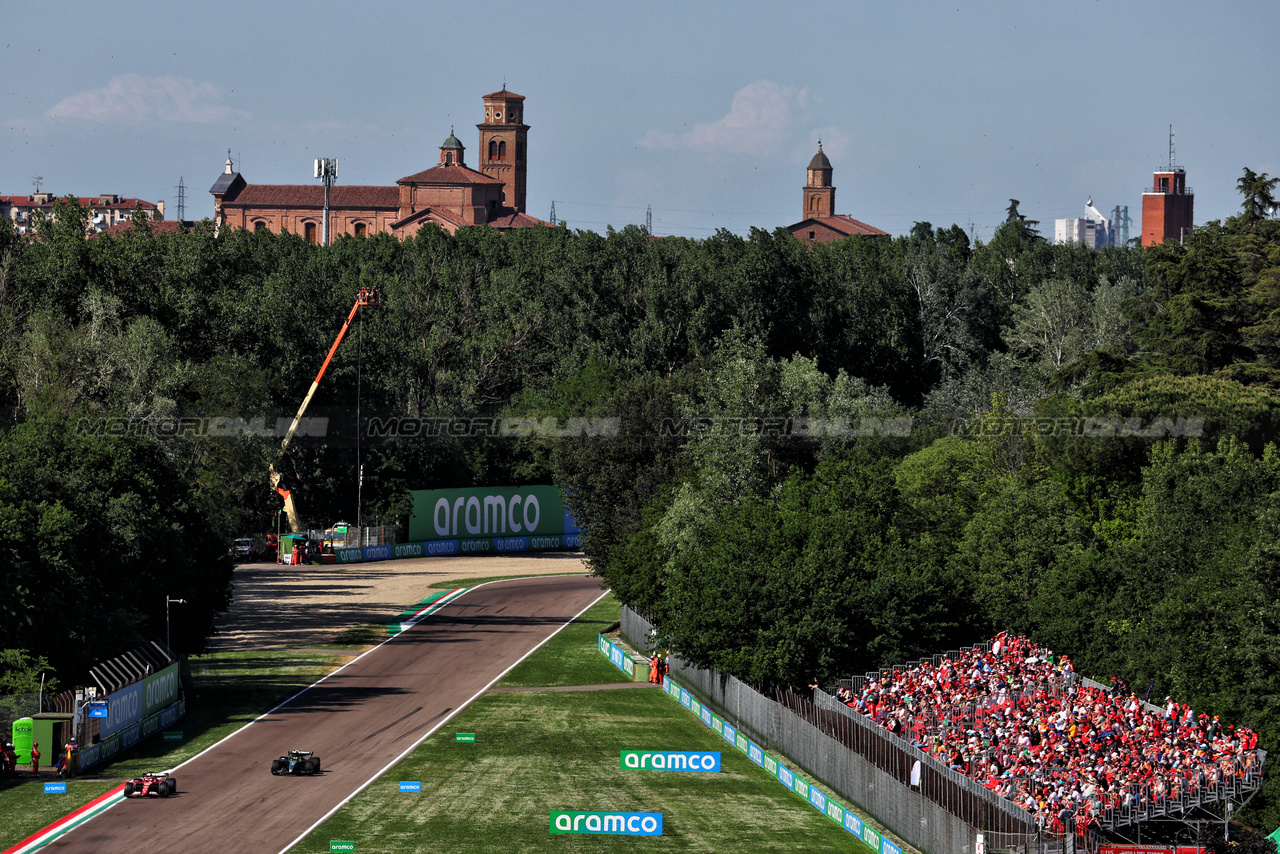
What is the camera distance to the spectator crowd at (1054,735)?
3103 cm

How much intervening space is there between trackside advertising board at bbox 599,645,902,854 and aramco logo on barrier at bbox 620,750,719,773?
6 cm

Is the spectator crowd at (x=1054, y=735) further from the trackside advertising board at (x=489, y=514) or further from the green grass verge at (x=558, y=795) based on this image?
the trackside advertising board at (x=489, y=514)

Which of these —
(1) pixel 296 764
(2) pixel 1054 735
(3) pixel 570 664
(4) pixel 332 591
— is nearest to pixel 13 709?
(1) pixel 296 764

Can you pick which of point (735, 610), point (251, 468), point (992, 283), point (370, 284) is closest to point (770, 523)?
point (735, 610)

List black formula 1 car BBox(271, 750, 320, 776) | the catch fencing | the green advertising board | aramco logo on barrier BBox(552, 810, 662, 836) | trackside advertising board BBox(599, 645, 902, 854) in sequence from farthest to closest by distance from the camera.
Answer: the green advertising board → black formula 1 car BBox(271, 750, 320, 776) → aramco logo on barrier BBox(552, 810, 662, 836) → trackside advertising board BBox(599, 645, 902, 854) → the catch fencing

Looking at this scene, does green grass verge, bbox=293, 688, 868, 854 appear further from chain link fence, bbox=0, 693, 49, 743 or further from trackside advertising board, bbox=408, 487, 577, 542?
trackside advertising board, bbox=408, 487, 577, 542

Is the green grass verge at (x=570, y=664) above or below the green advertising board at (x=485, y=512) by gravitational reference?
below

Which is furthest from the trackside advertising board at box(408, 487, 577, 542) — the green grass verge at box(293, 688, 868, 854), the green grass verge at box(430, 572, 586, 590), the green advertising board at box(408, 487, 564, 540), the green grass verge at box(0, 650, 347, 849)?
the green grass verge at box(293, 688, 868, 854)

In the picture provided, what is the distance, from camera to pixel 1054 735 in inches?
1364

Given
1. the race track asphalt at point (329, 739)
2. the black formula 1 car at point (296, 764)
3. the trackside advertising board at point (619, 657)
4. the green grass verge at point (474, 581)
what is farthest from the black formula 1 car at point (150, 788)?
the green grass verge at point (474, 581)

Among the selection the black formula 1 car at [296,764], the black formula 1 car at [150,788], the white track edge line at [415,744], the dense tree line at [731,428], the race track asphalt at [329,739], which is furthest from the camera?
the dense tree line at [731,428]

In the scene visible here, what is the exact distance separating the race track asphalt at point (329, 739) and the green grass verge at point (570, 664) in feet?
2.89

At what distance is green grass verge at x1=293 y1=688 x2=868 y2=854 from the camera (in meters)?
31.4

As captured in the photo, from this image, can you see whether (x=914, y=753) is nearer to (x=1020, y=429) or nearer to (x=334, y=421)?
(x=1020, y=429)
